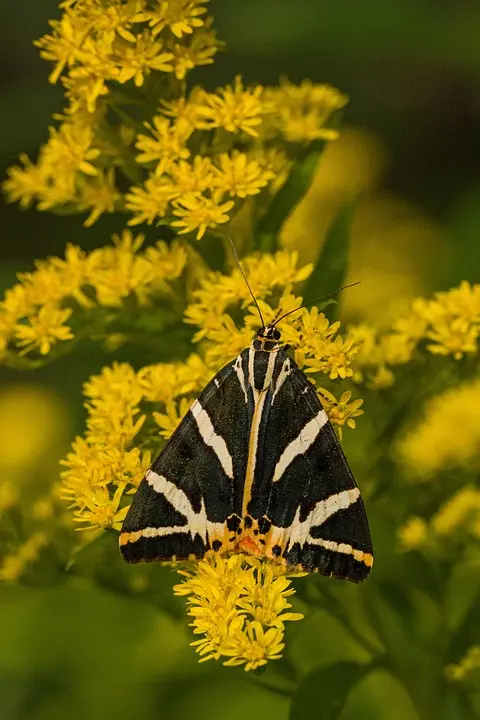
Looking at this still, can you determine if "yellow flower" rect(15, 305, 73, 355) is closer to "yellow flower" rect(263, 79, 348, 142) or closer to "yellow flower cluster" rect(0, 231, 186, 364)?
"yellow flower cluster" rect(0, 231, 186, 364)

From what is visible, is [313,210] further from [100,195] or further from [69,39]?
[69,39]

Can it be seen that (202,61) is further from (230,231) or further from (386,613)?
(386,613)

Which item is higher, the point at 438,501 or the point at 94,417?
the point at 94,417

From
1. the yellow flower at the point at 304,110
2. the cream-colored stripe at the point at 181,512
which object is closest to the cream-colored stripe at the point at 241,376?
the cream-colored stripe at the point at 181,512

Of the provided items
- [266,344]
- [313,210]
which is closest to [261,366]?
[266,344]

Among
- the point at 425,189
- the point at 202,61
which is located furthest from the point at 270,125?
the point at 425,189
